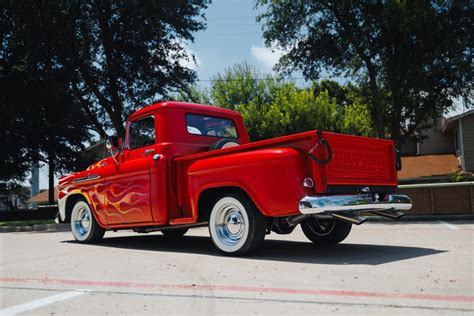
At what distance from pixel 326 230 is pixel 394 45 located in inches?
477

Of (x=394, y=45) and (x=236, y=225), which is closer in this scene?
(x=236, y=225)

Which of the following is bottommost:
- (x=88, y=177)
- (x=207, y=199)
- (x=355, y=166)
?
(x=207, y=199)

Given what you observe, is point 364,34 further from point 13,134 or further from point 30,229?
point 13,134

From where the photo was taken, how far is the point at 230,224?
268 inches

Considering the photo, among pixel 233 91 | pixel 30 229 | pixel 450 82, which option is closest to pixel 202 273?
pixel 30 229

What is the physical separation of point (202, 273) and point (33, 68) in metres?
18.3

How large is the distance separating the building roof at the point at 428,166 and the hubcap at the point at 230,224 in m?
22.1

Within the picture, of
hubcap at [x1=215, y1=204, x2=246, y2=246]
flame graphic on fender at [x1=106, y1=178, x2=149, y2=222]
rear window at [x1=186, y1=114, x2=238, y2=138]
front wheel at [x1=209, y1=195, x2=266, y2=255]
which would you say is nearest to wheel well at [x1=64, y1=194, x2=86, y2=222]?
flame graphic on fender at [x1=106, y1=178, x2=149, y2=222]

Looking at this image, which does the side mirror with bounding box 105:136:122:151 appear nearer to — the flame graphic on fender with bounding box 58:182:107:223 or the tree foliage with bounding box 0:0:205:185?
the flame graphic on fender with bounding box 58:182:107:223

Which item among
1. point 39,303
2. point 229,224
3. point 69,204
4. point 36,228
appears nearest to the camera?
point 39,303

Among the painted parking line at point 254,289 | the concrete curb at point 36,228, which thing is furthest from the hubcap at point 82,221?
the concrete curb at point 36,228

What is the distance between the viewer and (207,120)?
8516 millimetres

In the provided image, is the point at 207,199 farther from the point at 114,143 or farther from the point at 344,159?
the point at 114,143

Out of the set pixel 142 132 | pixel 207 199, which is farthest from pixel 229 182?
pixel 142 132
